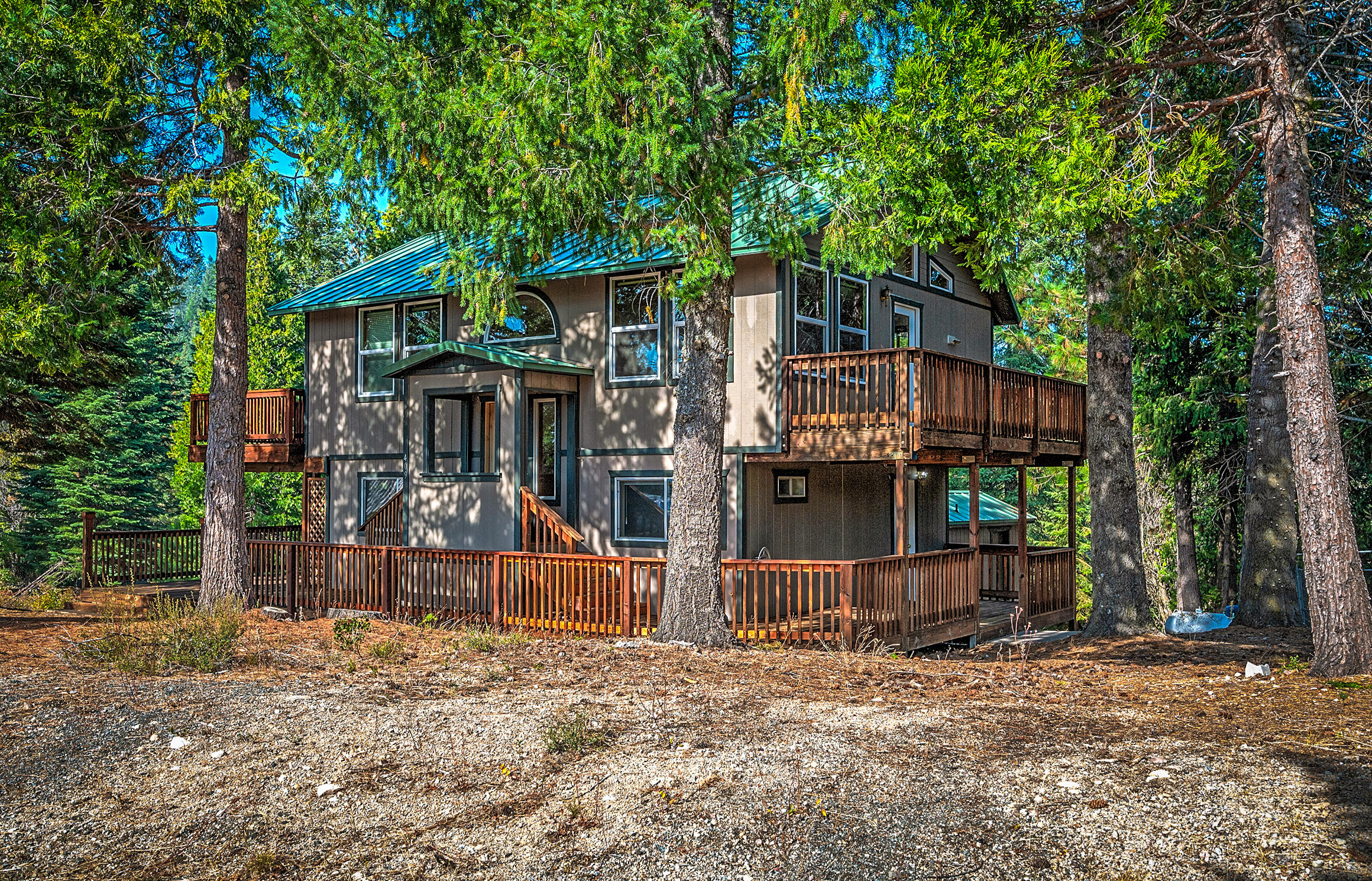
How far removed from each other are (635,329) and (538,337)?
74.4 inches

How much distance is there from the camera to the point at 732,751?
6.81m

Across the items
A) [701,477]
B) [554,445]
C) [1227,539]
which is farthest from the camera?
[1227,539]

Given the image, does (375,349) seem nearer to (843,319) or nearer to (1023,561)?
(843,319)

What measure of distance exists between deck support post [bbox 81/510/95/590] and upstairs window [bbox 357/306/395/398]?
17.8ft

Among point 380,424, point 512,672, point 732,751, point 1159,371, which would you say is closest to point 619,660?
point 512,672

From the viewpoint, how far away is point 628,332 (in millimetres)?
16438

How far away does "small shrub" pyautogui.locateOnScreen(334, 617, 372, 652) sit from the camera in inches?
464

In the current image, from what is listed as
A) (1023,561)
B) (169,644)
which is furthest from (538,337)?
(1023,561)

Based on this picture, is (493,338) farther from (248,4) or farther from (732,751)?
(732,751)

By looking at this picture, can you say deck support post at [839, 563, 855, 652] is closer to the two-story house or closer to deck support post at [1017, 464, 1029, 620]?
the two-story house

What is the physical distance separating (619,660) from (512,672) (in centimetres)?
129

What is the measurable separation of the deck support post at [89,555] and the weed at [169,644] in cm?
860

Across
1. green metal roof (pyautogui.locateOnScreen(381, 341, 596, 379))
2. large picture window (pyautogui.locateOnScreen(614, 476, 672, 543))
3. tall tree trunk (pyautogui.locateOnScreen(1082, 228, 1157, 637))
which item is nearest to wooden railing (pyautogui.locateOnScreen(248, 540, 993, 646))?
large picture window (pyautogui.locateOnScreen(614, 476, 672, 543))

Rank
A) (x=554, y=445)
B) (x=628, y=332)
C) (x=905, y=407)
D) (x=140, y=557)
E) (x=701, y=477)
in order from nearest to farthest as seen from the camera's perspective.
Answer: (x=701, y=477) < (x=905, y=407) < (x=628, y=332) < (x=554, y=445) < (x=140, y=557)
